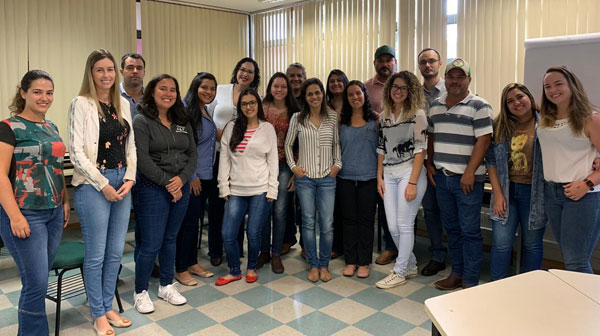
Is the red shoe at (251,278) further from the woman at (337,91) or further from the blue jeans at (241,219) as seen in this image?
the woman at (337,91)

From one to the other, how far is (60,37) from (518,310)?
5366 mm

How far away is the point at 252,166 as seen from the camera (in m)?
3.22

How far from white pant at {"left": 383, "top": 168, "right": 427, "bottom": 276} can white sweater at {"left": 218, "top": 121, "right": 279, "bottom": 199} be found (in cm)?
82

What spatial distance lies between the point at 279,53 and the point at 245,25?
2.58ft

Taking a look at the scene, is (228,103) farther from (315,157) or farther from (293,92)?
(315,157)

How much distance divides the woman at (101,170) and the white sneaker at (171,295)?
459 mm

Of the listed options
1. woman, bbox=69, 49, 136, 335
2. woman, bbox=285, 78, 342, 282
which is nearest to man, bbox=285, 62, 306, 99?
woman, bbox=285, 78, 342, 282

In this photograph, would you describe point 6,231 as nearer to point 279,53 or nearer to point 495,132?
point 495,132

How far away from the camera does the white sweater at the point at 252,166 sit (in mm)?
3213

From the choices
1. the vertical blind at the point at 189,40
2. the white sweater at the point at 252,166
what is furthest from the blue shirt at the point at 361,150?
the vertical blind at the point at 189,40

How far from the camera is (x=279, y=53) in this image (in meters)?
6.62

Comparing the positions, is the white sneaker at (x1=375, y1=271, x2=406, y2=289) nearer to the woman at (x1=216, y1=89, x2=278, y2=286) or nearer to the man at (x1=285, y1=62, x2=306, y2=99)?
the woman at (x1=216, y1=89, x2=278, y2=286)

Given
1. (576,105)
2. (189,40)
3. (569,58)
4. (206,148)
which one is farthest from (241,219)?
(189,40)

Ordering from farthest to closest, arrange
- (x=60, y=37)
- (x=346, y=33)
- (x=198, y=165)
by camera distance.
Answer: (x=346, y=33), (x=60, y=37), (x=198, y=165)
